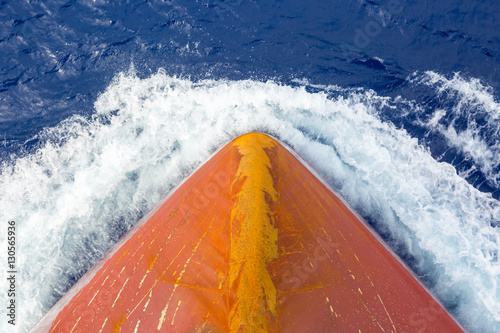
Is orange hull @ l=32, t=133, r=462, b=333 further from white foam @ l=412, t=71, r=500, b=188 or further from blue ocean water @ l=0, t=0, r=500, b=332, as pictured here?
white foam @ l=412, t=71, r=500, b=188

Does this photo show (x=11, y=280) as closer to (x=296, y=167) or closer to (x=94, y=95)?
(x=94, y=95)

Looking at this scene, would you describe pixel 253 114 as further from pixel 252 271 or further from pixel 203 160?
pixel 252 271

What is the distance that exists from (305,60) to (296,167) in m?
3.95

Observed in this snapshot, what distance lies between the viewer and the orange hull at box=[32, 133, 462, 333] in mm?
3475

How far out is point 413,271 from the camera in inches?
216

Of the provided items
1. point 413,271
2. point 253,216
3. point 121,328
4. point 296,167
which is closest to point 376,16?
point 296,167

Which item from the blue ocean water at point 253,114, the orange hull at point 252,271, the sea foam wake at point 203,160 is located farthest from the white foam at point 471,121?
the orange hull at point 252,271

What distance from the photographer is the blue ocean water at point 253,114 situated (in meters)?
5.75

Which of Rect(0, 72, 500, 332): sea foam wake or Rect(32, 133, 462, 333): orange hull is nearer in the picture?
Rect(32, 133, 462, 333): orange hull

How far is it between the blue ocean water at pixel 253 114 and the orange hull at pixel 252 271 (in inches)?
67.1

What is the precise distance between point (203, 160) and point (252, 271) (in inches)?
131

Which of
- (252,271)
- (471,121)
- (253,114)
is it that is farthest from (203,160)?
(471,121)

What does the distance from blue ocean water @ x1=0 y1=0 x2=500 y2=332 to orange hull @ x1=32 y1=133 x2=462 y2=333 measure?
1704 mm

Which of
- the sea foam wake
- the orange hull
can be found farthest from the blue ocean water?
the orange hull
